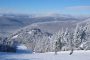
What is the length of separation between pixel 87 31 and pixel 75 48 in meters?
6.82

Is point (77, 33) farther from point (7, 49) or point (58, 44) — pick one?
point (7, 49)

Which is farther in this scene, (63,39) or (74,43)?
(63,39)

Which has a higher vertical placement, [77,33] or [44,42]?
[77,33]

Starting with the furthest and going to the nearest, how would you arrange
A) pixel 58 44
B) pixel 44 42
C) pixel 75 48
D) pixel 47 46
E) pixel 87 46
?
pixel 44 42, pixel 47 46, pixel 75 48, pixel 58 44, pixel 87 46

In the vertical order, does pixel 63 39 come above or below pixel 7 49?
above

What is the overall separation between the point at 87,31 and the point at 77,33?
6.90 m

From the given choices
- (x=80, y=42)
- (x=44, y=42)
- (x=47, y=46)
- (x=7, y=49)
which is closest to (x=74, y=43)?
(x=80, y=42)

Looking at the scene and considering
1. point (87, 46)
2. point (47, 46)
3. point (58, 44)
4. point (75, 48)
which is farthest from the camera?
point (47, 46)

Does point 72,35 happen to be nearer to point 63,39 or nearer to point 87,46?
point 63,39

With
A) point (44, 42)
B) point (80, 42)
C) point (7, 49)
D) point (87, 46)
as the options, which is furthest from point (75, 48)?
point (7, 49)

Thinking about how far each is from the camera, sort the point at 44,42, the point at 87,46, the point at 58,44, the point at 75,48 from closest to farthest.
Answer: the point at 87,46
the point at 58,44
the point at 75,48
the point at 44,42

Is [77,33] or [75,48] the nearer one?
[77,33]

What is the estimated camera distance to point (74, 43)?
71438mm

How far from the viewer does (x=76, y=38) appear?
70188mm
